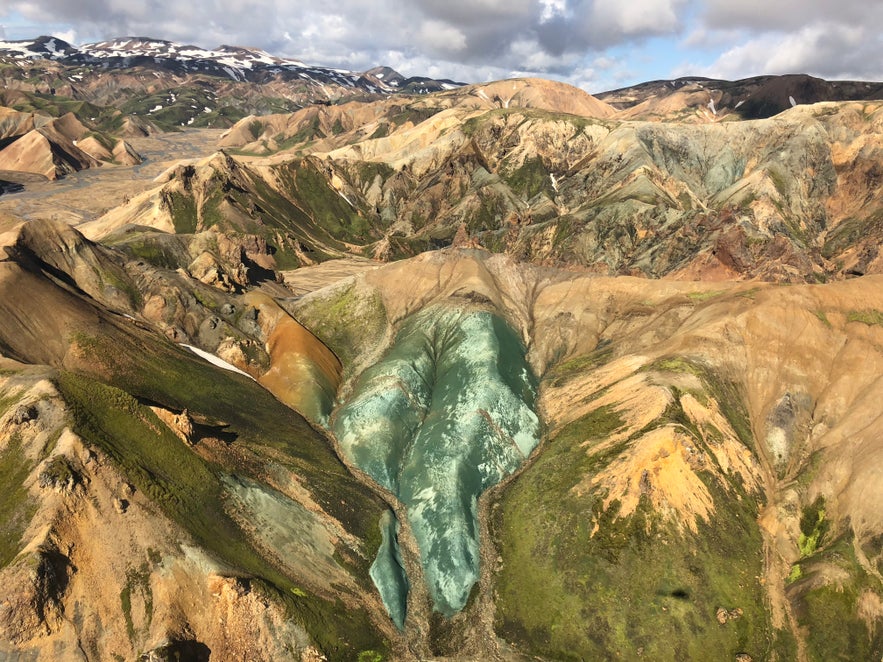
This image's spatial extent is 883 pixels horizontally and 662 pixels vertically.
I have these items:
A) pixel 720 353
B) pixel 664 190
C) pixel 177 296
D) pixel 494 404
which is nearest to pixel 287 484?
pixel 494 404

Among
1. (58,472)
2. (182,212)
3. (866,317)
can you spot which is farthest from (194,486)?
(182,212)

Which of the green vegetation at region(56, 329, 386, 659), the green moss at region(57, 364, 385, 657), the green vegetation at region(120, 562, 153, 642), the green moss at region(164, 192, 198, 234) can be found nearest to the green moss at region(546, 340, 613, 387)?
the green vegetation at region(56, 329, 386, 659)

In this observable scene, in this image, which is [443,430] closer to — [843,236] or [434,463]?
[434,463]

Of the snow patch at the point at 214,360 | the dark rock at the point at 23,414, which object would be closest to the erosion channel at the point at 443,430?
the snow patch at the point at 214,360

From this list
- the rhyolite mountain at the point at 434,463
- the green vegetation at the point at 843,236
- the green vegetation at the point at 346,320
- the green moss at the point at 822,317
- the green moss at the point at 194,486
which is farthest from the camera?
the green vegetation at the point at 843,236

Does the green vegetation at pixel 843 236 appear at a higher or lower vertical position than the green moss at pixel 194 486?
higher

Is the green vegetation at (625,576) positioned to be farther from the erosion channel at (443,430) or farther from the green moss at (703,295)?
the green moss at (703,295)
